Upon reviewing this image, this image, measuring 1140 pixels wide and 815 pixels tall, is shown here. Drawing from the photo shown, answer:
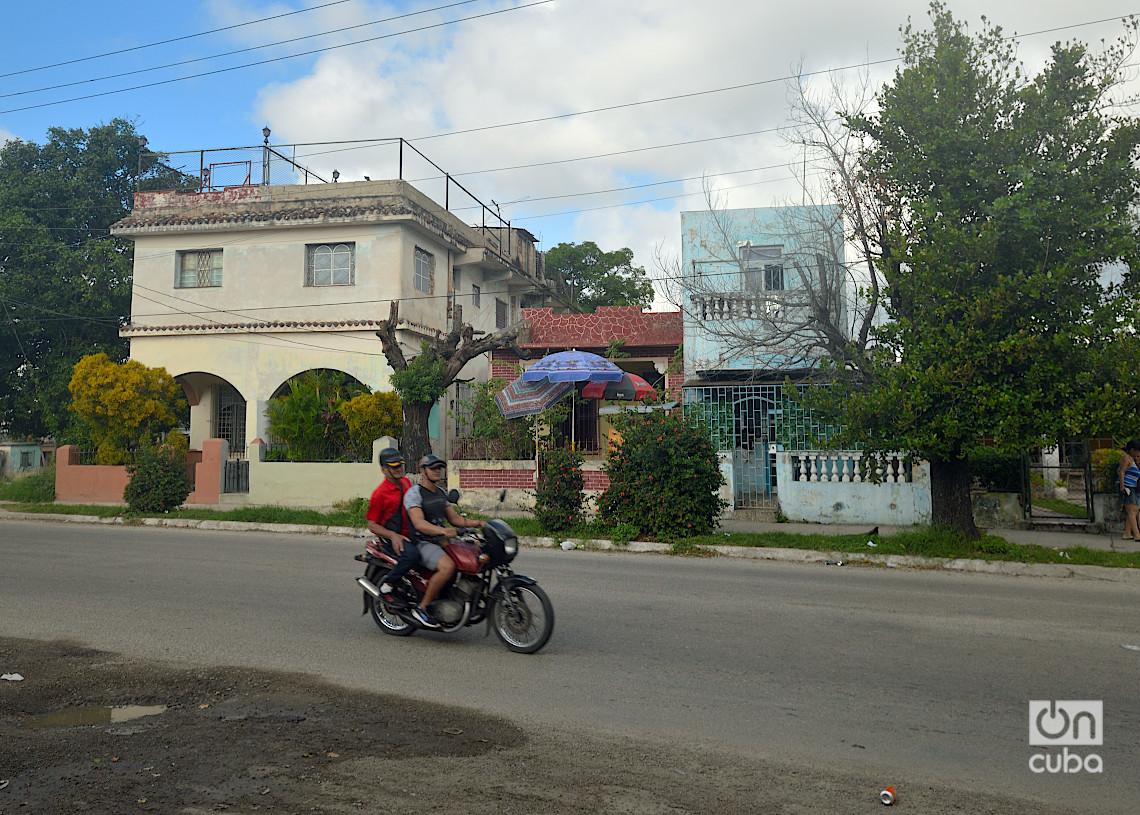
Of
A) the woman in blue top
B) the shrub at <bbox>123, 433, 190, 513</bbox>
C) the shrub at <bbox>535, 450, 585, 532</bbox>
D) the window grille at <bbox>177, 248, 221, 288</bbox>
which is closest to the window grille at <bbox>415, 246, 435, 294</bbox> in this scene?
the window grille at <bbox>177, 248, 221, 288</bbox>

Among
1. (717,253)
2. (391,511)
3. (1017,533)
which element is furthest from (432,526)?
(717,253)

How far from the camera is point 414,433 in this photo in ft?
62.5

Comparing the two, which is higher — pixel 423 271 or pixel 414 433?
pixel 423 271

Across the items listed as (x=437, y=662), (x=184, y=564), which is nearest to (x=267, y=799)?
(x=437, y=662)

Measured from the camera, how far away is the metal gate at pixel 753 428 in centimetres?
1680

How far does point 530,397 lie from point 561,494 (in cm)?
443

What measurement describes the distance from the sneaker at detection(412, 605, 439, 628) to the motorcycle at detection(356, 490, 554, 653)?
46 mm

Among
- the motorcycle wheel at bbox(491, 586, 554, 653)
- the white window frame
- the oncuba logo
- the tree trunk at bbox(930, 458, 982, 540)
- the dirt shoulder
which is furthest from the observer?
the white window frame

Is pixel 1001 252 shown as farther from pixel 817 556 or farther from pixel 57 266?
pixel 57 266

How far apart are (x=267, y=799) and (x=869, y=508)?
13.5 metres

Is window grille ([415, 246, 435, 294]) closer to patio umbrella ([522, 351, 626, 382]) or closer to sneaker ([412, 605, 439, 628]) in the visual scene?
patio umbrella ([522, 351, 626, 382])

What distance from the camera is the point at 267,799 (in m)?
3.84

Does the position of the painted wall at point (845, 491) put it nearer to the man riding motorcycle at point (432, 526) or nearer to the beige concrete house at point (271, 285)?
the man riding motorcycle at point (432, 526)

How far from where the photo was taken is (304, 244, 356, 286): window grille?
915 inches
